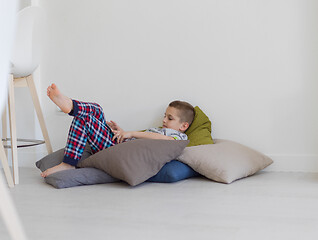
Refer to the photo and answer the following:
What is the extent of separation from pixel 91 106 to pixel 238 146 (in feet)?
2.90

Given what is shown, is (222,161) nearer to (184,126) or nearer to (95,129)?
(184,126)

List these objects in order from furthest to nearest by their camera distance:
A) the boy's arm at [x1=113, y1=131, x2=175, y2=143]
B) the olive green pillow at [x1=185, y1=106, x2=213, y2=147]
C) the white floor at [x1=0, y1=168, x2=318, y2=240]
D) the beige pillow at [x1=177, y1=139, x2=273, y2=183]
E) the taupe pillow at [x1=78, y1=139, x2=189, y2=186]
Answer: the olive green pillow at [x1=185, y1=106, x2=213, y2=147] → the boy's arm at [x1=113, y1=131, x2=175, y2=143] → the beige pillow at [x1=177, y1=139, x2=273, y2=183] → the taupe pillow at [x1=78, y1=139, x2=189, y2=186] → the white floor at [x1=0, y1=168, x2=318, y2=240]

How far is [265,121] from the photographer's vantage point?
3232 millimetres

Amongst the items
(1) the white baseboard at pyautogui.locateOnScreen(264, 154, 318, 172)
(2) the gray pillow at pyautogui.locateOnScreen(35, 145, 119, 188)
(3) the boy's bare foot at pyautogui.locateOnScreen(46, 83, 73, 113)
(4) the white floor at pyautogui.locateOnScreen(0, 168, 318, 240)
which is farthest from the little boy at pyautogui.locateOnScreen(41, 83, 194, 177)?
(1) the white baseboard at pyautogui.locateOnScreen(264, 154, 318, 172)

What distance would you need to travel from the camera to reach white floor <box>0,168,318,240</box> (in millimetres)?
1801

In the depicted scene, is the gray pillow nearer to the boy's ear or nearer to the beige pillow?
the beige pillow

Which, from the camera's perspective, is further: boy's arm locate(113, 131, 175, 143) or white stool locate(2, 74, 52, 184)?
boy's arm locate(113, 131, 175, 143)

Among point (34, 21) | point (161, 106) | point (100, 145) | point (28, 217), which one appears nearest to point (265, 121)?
point (161, 106)

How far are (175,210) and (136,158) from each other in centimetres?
63

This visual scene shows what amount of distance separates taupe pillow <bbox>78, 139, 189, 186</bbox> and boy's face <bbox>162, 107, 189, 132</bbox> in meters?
0.37

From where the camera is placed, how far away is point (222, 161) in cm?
285

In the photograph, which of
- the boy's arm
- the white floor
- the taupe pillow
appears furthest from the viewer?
the boy's arm

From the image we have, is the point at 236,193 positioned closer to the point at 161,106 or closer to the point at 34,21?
the point at 161,106

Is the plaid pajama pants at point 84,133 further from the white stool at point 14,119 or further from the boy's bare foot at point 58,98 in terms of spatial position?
the white stool at point 14,119
